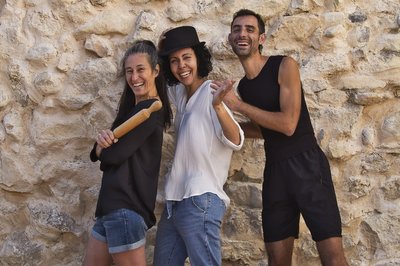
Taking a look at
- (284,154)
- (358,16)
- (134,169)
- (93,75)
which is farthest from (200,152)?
(358,16)

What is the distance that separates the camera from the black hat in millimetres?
2754

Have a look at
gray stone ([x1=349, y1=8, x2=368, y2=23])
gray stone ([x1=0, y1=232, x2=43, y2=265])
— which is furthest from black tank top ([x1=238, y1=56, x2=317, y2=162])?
gray stone ([x1=0, y1=232, x2=43, y2=265])

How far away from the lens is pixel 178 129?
283 centimetres

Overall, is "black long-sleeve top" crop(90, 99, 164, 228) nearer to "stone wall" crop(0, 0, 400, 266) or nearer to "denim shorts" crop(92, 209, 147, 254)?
"denim shorts" crop(92, 209, 147, 254)

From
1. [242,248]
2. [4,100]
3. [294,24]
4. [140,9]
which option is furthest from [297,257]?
[4,100]

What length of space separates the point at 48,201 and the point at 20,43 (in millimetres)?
877

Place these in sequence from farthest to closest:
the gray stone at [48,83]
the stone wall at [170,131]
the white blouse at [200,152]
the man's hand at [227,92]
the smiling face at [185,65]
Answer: the gray stone at [48,83]
the stone wall at [170,131]
the smiling face at [185,65]
the white blouse at [200,152]
the man's hand at [227,92]

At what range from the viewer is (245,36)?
9.19ft

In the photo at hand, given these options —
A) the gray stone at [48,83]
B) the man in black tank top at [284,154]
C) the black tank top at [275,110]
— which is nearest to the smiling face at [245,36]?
the man in black tank top at [284,154]

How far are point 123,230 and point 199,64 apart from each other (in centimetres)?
86

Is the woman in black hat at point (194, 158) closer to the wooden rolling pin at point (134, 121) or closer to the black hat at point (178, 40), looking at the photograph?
the black hat at point (178, 40)

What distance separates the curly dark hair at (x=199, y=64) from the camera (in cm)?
283

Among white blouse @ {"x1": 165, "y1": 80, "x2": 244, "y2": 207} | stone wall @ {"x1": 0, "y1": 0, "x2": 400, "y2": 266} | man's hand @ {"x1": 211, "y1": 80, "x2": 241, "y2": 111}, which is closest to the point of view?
man's hand @ {"x1": 211, "y1": 80, "x2": 241, "y2": 111}

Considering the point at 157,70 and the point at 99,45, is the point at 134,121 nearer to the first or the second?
the point at 157,70
